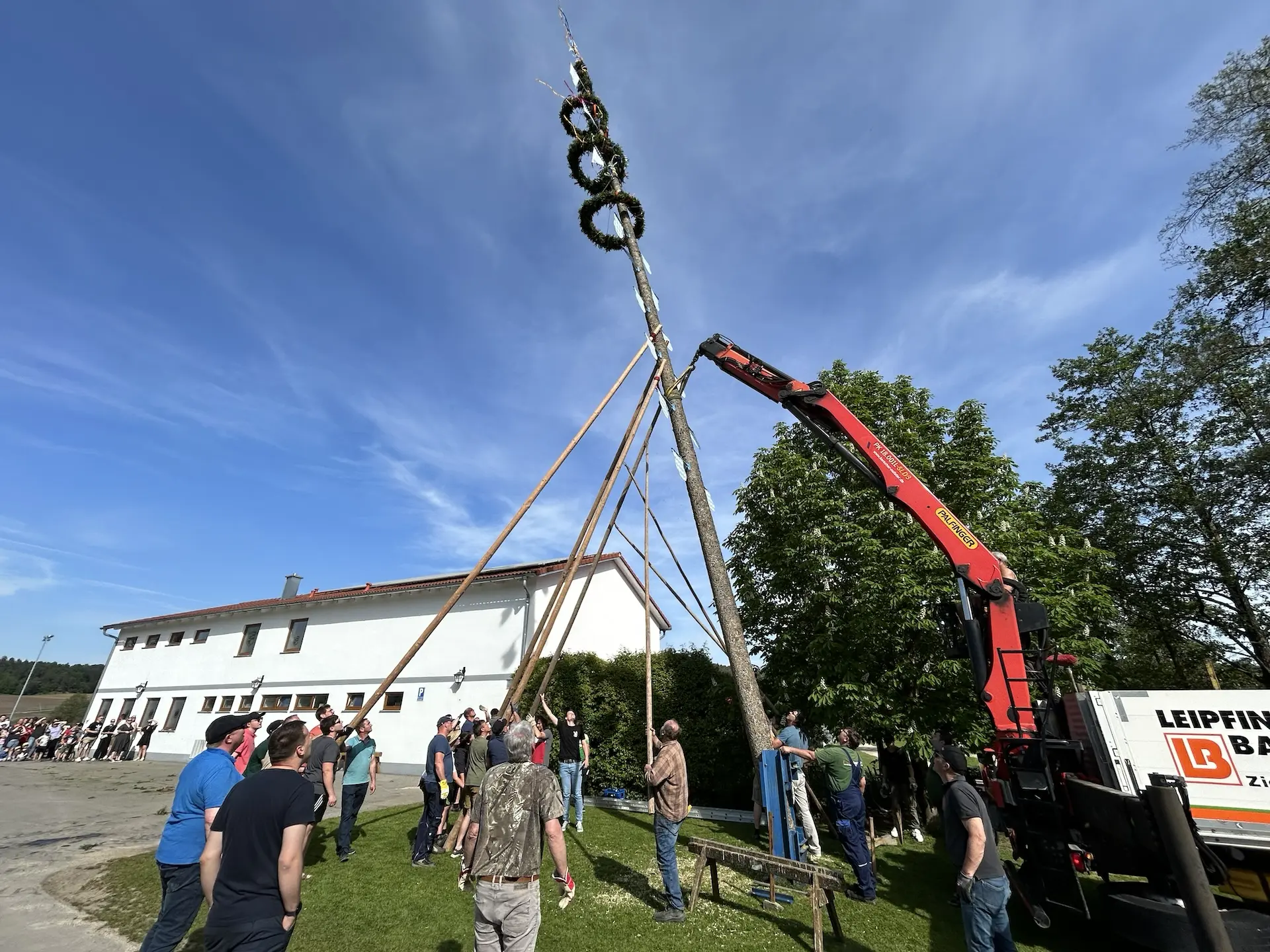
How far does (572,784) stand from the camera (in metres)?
9.80

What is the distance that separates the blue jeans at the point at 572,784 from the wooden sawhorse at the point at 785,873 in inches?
134

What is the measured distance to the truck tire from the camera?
15.1ft

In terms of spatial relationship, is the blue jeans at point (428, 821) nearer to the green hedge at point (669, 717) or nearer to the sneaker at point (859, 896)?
the green hedge at point (669, 717)

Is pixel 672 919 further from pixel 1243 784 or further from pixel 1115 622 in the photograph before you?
pixel 1115 622

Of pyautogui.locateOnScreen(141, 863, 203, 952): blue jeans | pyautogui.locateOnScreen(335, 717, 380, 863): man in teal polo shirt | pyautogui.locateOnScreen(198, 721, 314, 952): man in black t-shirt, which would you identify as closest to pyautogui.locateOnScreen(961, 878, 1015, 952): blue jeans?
pyautogui.locateOnScreen(198, 721, 314, 952): man in black t-shirt

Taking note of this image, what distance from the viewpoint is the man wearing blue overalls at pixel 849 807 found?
21.9ft

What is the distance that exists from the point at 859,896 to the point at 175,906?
675 centimetres

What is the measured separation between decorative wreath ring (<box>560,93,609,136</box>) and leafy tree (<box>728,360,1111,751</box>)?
26.1 feet

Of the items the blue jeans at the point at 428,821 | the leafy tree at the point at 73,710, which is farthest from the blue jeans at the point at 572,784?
the leafy tree at the point at 73,710

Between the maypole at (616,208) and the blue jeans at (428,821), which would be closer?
the blue jeans at (428,821)

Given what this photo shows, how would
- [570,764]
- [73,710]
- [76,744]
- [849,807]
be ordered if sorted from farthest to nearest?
[73,710] → [76,744] → [570,764] → [849,807]

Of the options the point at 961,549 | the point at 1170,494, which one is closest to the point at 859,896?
the point at 961,549

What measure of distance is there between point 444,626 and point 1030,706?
15375 mm

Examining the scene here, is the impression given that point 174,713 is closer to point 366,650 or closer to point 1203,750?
point 366,650
